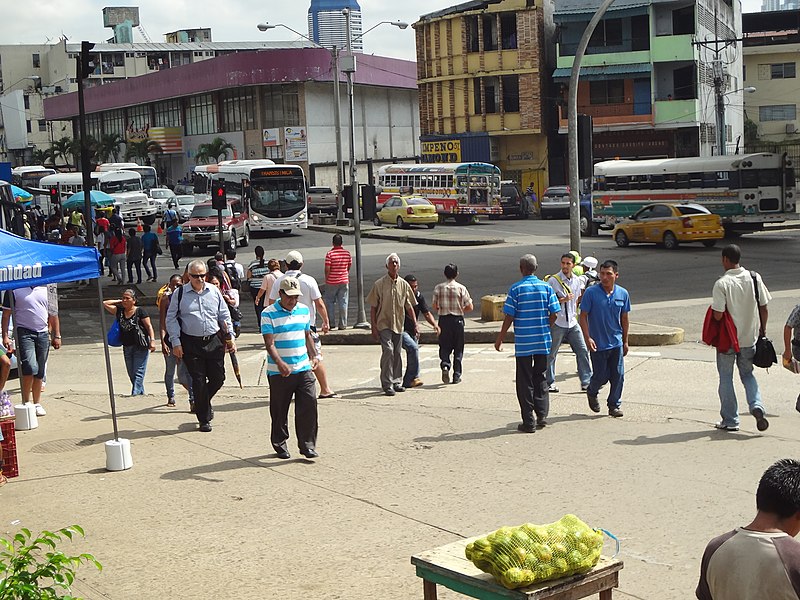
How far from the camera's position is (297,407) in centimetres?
1019

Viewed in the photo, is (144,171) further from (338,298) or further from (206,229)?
(338,298)

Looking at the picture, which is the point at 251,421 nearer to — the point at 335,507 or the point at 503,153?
the point at 335,507

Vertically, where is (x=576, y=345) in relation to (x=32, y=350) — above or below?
below

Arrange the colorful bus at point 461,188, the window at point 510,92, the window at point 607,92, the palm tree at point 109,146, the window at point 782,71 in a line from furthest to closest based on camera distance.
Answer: the palm tree at point 109,146
the window at point 782,71
the window at point 510,92
the window at point 607,92
the colorful bus at point 461,188

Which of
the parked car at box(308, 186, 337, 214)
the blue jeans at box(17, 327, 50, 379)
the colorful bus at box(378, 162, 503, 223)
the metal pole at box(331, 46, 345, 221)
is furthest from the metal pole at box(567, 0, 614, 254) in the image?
the parked car at box(308, 186, 337, 214)

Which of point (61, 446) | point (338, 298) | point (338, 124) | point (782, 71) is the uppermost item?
point (782, 71)

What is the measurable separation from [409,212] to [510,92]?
16753 mm

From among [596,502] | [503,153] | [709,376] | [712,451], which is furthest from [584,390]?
[503,153]

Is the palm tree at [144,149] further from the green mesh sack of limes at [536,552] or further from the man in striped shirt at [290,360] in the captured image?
the green mesh sack of limes at [536,552]

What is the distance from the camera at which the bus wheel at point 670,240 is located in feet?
116

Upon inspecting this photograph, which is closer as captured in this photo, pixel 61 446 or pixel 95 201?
pixel 61 446

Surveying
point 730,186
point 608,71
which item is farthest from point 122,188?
point 730,186

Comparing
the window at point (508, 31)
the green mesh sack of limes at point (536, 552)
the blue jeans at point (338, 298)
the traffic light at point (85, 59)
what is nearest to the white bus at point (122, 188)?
the window at point (508, 31)

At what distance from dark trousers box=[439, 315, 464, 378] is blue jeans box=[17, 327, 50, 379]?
5.12 meters
